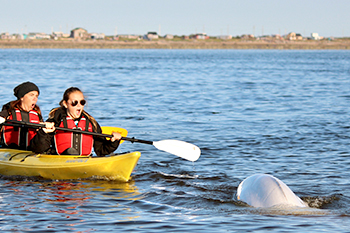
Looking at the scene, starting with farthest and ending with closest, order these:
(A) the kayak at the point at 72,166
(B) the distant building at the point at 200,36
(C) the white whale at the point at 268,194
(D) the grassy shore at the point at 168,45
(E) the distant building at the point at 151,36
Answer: (B) the distant building at the point at 200,36
(E) the distant building at the point at 151,36
(D) the grassy shore at the point at 168,45
(A) the kayak at the point at 72,166
(C) the white whale at the point at 268,194

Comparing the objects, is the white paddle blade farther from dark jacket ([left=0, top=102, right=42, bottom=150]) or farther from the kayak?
dark jacket ([left=0, top=102, right=42, bottom=150])

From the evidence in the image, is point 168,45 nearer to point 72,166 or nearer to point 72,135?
point 72,135

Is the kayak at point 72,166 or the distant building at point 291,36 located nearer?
the kayak at point 72,166

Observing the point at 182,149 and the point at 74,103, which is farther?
the point at 182,149

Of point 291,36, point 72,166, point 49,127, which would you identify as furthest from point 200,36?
point 49,127

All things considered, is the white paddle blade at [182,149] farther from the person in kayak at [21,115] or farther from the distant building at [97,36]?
the distant building at [97,36]

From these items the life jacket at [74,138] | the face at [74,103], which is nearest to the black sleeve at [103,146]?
the life jacket at [74,138]

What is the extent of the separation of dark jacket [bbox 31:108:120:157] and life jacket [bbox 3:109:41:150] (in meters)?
0.45

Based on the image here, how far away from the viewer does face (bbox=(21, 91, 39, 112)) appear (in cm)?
744

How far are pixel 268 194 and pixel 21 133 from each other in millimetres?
4166

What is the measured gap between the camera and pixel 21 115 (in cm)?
750

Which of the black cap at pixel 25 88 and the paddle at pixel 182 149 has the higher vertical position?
the black cap at pixel 25 88

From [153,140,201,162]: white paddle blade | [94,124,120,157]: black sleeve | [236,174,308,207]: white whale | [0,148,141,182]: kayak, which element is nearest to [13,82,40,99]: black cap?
[0,148,141,182]: kayak

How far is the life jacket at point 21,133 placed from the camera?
7.54 meters
